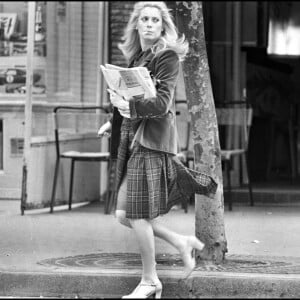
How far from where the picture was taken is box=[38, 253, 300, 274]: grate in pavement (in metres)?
6.58

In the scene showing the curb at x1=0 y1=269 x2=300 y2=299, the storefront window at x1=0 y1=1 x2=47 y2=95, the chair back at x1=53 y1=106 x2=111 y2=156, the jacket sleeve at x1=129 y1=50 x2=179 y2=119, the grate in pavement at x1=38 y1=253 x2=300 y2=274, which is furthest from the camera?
the chair back at x1=53 y1=106 x2=111 y2=156

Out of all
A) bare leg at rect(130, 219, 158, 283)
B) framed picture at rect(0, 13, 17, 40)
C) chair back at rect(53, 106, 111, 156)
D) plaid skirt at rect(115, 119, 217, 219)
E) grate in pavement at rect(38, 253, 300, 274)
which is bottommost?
grate in pavement at rect(38, 253, 300, 274)

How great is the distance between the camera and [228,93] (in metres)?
11.5

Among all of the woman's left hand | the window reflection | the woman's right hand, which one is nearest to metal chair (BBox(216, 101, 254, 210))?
the window reflection

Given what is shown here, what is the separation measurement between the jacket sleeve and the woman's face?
→ 0.64 feet

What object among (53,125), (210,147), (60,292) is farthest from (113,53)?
(60,292)

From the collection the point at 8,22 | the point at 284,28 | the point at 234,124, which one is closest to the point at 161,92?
the point at 8,22

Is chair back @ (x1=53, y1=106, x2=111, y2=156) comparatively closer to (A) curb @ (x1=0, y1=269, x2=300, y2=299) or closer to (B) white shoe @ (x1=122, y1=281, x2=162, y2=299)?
(A) curb @ (x1=0, y1=269, x2=300, y2=299)

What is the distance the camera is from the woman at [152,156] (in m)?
5.78

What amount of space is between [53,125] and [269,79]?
14.0 ft

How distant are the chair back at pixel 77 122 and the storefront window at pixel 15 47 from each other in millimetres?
425

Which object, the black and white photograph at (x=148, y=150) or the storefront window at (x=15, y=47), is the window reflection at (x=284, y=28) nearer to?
the black and white photograph at (x=148, y=150)

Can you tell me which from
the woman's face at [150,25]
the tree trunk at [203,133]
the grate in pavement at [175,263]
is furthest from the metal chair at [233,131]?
the woman's face at [150,25]

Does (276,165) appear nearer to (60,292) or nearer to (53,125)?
(53,125)
